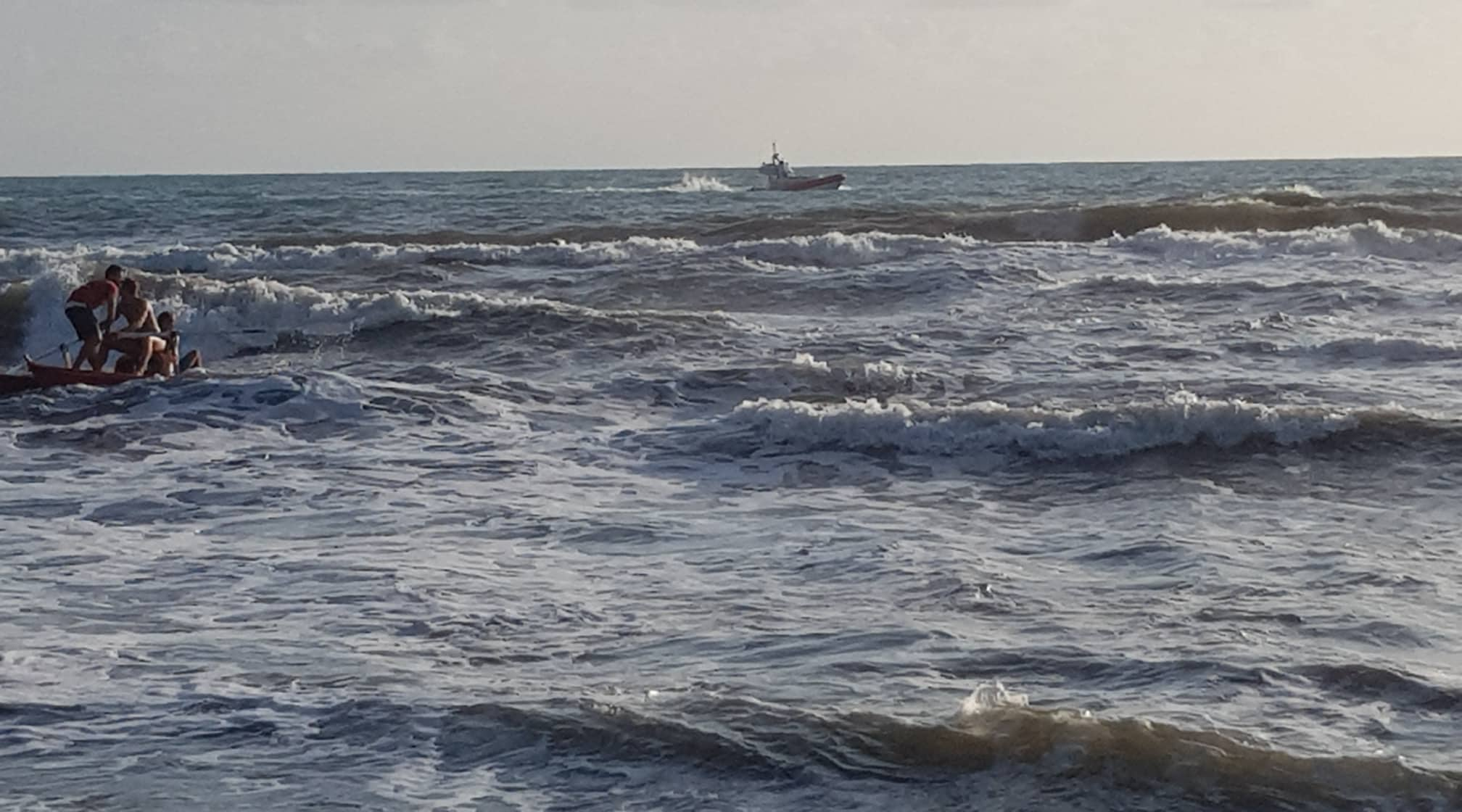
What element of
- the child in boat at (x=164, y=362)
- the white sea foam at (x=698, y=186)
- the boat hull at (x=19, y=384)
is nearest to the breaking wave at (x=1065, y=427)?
the child in boat at (x=164, y=362)

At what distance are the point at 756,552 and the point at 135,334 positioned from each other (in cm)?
979

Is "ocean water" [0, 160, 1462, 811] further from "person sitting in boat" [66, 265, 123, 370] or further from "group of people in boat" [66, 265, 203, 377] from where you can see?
"person sitting in boat" [66, 265, 123, 370]

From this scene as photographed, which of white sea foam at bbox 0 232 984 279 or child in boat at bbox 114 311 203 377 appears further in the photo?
white sea foam at bbox 0 232 984 279

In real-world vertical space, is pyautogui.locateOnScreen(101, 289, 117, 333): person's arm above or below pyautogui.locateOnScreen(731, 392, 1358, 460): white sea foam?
above

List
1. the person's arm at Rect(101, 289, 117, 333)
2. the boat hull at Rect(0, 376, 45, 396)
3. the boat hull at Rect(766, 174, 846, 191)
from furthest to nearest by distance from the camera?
the boat hull at Rect(766, 174, 846, 191) → the person's arm at Rect(101, 289, 117, 333) → the boat hull at Rect(0, 376, 45, 396)

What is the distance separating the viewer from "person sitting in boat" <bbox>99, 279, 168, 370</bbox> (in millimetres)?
17750

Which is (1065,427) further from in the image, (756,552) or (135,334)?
(135,334)

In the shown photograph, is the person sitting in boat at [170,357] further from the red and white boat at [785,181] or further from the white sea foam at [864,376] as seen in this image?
the red and white boat at [785,181]

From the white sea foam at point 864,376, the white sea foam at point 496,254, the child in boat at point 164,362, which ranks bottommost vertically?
the white sea foam at point 864,376

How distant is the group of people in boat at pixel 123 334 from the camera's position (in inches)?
699

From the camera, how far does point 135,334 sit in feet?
58.7

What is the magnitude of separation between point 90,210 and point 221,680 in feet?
165

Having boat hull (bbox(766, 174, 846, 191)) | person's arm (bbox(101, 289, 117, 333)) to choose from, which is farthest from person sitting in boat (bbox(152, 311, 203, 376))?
boat hull (bbox(766, 174, 846, 191))

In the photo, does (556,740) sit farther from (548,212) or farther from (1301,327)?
(548,212)
